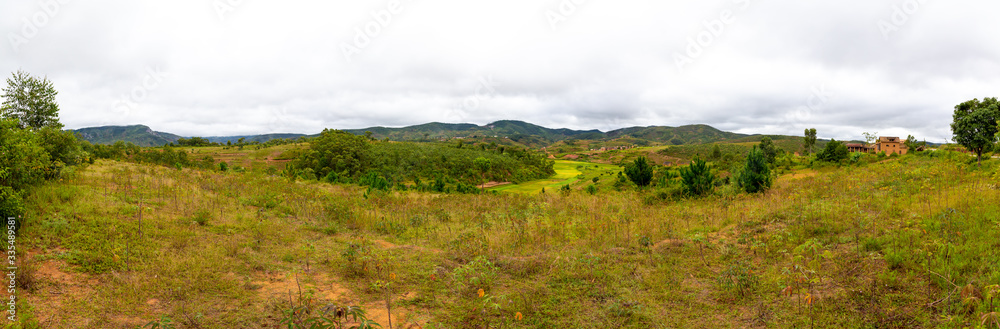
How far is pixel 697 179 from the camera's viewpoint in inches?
605

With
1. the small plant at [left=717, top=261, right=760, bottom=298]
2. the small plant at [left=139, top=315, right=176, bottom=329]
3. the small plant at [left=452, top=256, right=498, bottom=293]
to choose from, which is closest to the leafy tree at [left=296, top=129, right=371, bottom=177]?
the small plant at [left=452, top=256, right=498, bottom=293]

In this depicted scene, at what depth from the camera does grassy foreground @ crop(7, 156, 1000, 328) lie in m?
4.47

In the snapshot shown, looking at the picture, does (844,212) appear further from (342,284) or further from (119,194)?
(119,194)

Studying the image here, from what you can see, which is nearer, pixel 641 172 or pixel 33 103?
pixel 33 103

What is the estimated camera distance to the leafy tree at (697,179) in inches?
601

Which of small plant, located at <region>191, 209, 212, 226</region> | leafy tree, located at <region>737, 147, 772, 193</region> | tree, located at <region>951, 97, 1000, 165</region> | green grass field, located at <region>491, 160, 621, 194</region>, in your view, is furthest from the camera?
green grass field, located at <region>491, 160, 621, 194</region>

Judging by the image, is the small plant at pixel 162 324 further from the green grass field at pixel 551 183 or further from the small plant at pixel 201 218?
the green grass field at pixel 551 183

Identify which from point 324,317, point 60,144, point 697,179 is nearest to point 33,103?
point 60,144

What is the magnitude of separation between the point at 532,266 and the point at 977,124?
26855 millimetres

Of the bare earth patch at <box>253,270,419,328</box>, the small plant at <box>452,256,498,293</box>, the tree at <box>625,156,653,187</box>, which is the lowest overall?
the bare earth patch at <box>253,270,419,328</box>

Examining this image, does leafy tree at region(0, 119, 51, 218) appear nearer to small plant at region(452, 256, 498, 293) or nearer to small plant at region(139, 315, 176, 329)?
small plant at region(139, 315, 176, 329)

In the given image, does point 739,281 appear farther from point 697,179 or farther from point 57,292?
point 697,179

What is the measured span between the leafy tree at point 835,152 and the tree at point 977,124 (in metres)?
13.3

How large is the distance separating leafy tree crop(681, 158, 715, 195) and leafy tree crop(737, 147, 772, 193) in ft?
5.26
